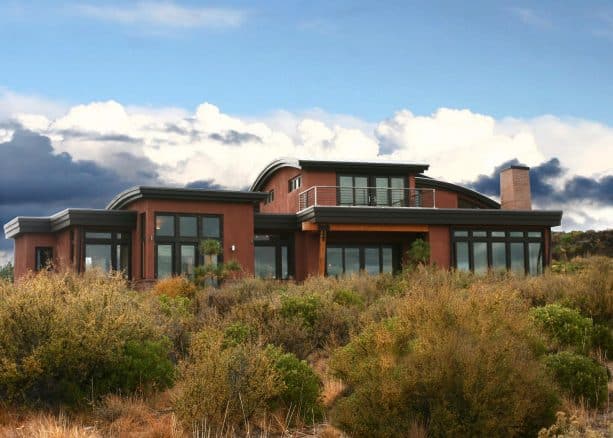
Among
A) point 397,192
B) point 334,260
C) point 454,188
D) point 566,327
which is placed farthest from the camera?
point 454,188

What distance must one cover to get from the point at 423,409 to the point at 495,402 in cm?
80

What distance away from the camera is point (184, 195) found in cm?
3062

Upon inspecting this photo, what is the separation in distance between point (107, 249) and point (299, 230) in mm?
8156

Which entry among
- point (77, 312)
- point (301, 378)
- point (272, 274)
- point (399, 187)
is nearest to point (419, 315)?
point (301, 378)

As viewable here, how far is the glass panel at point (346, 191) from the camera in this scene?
1367 inches

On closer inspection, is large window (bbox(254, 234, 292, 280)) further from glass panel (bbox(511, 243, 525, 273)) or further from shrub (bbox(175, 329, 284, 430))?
shrub (bbox(175, 329, 284, 430))

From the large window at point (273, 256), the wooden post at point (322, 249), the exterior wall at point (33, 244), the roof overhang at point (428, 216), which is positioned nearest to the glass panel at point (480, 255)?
the roof overhang at point (428, 216)

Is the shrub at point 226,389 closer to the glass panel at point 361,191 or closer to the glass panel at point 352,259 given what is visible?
the glass panel at point 352,259

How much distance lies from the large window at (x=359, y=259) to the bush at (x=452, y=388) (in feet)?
80.2

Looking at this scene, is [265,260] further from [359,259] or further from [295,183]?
[295,183]

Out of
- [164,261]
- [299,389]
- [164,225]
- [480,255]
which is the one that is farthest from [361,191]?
[299,389]

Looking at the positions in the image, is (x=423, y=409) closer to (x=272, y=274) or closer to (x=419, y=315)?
(x=419, y=315)

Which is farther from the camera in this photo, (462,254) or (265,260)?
(462,254)

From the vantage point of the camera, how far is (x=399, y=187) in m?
35.8
